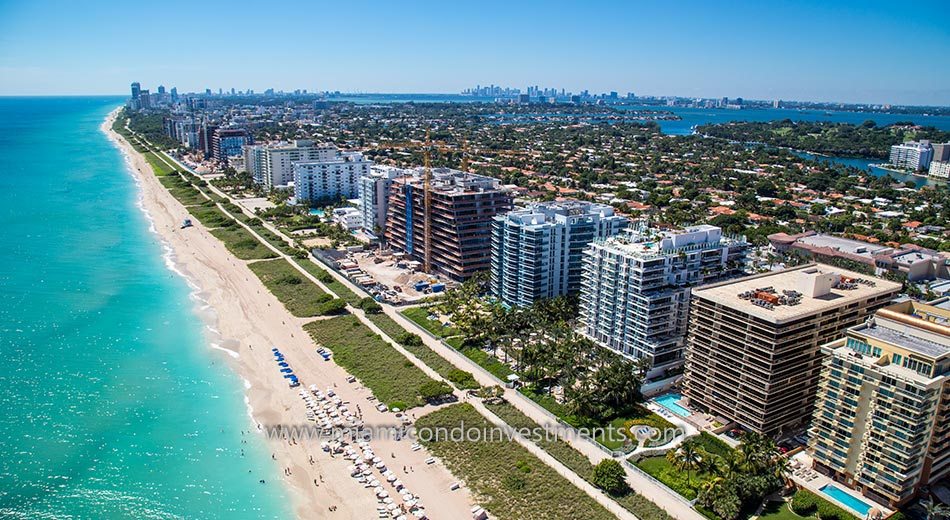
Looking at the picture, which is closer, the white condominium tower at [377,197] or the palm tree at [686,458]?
the palm tree at [686,458]

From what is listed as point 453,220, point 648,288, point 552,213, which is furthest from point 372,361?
point 648,288

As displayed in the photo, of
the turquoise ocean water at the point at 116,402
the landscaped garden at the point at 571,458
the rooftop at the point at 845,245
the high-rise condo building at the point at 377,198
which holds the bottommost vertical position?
the turquoise ocean water at the point at 116,402

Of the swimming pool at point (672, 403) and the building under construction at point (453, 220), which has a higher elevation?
the building under construction at point (453, 220)

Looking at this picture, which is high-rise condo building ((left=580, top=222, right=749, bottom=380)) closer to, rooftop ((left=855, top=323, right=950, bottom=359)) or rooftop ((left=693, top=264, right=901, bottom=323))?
rooftop ((left=693, top=264, right=901, bottom=323))

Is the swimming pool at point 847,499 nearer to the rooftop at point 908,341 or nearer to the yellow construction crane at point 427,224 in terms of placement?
the rooftop at point 908,341

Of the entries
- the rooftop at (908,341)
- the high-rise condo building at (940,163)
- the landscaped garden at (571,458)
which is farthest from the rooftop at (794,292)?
the high-rise condo building at (940,163)

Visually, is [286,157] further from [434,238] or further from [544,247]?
[544,247]

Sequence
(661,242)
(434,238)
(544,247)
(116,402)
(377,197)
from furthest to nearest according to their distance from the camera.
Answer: (377,197) < (434,238) < (544,247) < (661,242) < (116,402)
